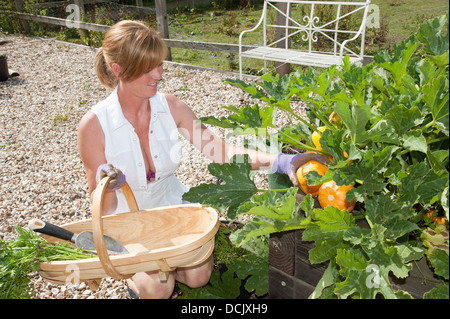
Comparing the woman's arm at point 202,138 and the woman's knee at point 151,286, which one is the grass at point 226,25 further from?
the woman's knee at point 151,286

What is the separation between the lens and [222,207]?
4.36 ft

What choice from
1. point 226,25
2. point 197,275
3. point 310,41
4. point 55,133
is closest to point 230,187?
point 197,275

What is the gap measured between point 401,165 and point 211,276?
1.27m

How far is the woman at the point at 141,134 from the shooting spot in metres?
2.03

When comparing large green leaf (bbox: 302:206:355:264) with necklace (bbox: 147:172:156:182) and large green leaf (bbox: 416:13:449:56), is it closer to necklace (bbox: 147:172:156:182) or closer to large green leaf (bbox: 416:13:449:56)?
A: large green leaf (bbox: 416:13:449:56)

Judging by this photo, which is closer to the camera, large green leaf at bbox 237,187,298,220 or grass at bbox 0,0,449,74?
large green leaf at bbox 237,187,298,220

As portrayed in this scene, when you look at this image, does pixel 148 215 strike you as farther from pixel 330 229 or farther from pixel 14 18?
pixel 14 18

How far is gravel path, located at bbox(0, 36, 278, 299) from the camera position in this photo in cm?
332

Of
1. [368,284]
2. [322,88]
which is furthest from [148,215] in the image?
[368,284]

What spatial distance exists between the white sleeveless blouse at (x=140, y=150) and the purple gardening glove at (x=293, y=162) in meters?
0.79

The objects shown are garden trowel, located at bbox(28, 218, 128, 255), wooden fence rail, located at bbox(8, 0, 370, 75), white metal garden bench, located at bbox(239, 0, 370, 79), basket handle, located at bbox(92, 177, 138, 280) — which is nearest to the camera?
basket handle, located at bbox(92, 177, 138, 280)

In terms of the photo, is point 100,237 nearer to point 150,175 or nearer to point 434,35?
point 150,175

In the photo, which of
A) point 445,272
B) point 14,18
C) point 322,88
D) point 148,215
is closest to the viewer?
point 445,272

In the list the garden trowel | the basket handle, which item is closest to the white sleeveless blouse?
the garden trowel
